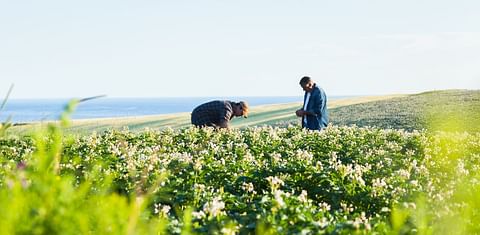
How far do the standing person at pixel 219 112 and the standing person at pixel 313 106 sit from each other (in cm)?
129

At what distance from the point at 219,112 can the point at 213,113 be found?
10.6 inches

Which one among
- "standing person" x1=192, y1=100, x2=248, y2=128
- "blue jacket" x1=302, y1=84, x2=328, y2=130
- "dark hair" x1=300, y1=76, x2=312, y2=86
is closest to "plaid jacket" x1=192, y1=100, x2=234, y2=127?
"standing person" x1=192, y1=100, x2=248, y2=128

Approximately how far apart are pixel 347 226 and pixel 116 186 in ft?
12.3

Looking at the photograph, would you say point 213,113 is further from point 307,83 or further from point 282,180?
point 282,180

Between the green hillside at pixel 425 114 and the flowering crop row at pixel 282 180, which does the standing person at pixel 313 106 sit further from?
the green hillside at pixel 425 114

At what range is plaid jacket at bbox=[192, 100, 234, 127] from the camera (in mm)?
15188

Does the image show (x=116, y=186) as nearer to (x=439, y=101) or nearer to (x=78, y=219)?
(x=78, y=219)

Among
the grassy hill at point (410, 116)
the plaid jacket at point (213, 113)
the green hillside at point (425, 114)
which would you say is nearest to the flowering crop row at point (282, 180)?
the plaid jacket at point (213, 113)

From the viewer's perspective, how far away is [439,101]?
47750 millimetres

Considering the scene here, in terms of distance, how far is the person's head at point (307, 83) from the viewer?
15.6m

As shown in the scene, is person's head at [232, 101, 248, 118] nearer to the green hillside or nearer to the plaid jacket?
the plaid jacket

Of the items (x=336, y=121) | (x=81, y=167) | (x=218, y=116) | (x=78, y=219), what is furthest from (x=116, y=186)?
(x=336, y=121)

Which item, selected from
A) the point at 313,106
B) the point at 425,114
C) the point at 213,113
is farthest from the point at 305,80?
the point at 425,114

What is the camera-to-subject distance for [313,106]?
15930 millimetres
